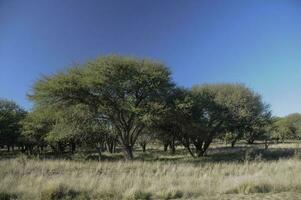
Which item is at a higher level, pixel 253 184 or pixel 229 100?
pixel 229 100

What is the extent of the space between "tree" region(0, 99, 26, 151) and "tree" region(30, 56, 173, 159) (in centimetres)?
2236

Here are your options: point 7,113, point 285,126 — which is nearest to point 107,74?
point 7,113

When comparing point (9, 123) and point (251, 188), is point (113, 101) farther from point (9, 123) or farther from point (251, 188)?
point (9, 123)

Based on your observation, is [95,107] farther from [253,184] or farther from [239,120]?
[253,184]

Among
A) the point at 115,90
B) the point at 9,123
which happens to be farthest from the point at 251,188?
the point at 9,123

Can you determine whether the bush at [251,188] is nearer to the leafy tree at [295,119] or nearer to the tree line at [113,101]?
the tree line at [113,101]

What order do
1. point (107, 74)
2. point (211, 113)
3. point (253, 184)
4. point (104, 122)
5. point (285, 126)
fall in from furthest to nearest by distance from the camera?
point (285, 126) → point (211, 113) → point (104, 122) → point (107, 74) → point (253, 184)

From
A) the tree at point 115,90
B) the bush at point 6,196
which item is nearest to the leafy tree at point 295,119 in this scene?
the tree at point 115,90

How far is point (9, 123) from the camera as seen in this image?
52.2 metres

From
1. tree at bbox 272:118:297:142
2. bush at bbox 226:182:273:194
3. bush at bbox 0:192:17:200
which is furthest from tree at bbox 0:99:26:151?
tree at bbox 272:118:297:142

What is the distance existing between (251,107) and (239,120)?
2.62 m

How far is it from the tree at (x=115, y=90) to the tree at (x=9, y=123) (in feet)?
73.4

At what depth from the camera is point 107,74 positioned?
88.0ft

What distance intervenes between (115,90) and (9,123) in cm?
3136
